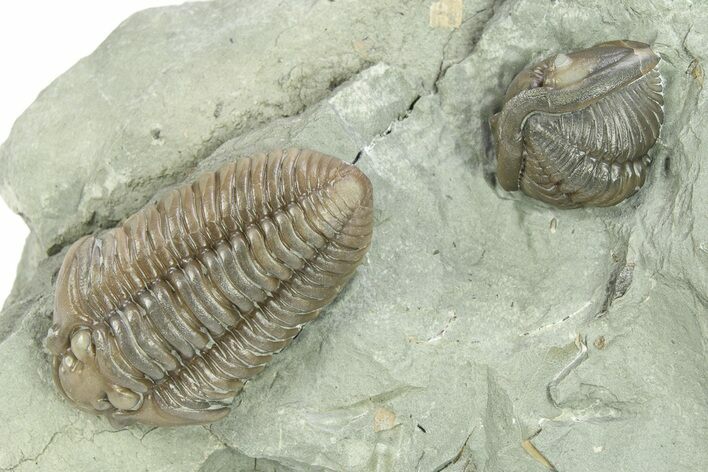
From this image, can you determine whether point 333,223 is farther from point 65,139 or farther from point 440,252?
point 65,139

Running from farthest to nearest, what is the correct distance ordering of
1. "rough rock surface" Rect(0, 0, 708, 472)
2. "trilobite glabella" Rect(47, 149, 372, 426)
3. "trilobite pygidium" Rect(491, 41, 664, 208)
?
"rough rock surface" Rect(0, 0, 708, 472) → "trilobite pygidium" Rect(491, 41, 664, 208) → "trilobite glabella" Rect(47, 149, 372, 426)

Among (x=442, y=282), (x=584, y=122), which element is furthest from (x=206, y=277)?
(x=584, y=122)

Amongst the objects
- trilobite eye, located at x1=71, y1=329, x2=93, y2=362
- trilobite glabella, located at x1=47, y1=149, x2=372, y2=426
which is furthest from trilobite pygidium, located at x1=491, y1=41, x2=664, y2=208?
trilobite eye, located at x1=71, y1=329, x2=93, y2=362

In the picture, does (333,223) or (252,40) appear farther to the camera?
(252,40)

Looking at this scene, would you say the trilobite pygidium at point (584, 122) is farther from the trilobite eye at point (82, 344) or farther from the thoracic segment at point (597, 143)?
the trilobite eye at point (82, 344)

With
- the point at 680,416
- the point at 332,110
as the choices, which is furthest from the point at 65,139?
the point at 680,416

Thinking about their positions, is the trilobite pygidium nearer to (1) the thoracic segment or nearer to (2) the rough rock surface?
(1) the thoracic segment

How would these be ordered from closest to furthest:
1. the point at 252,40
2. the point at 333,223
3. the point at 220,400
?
the point at 333,223
the point at 220,400
the point at 252,40
